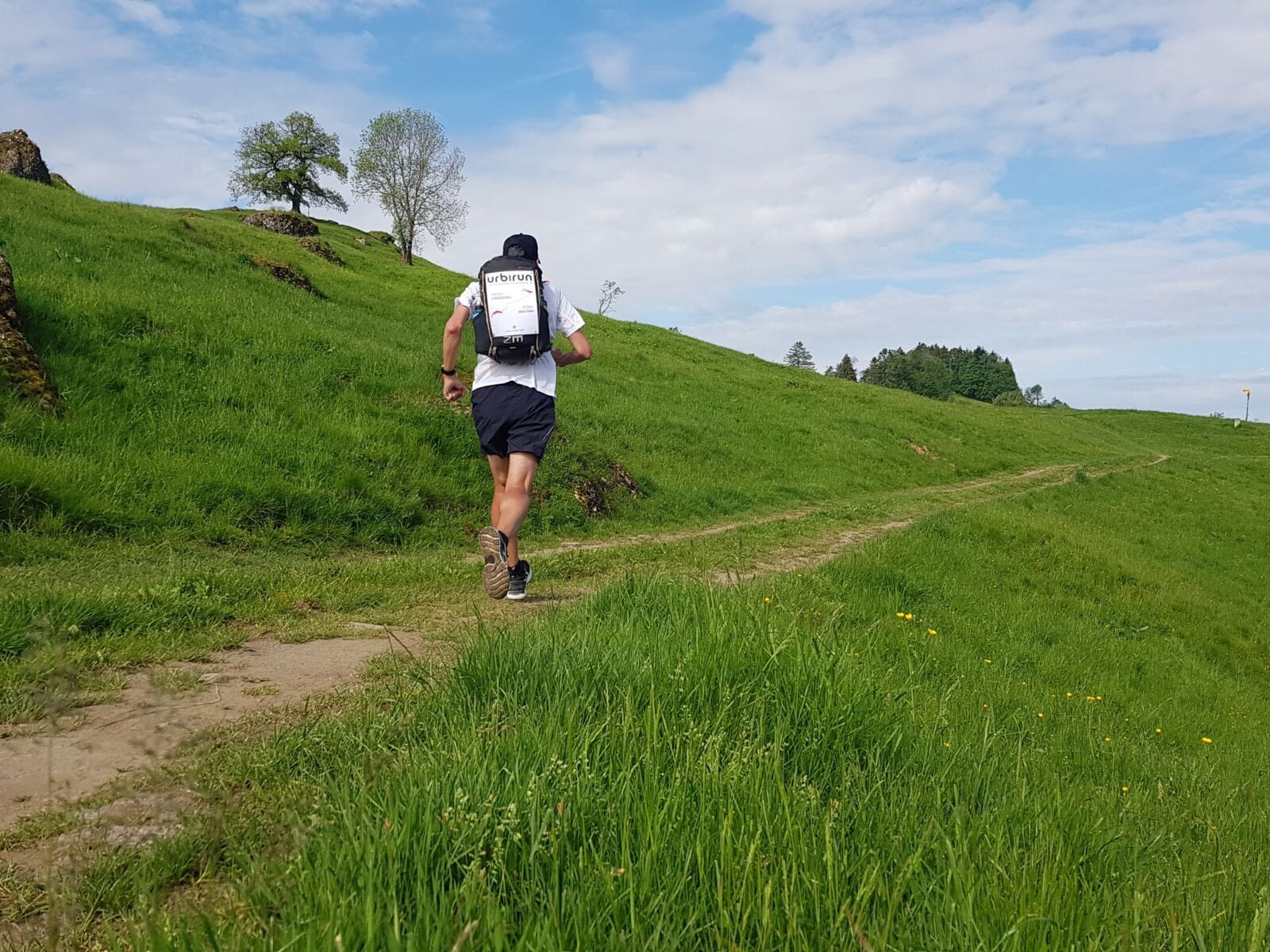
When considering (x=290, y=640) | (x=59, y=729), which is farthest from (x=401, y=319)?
(x=59, y=729)

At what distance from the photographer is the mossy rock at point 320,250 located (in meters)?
35.1

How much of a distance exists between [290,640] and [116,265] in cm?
1471

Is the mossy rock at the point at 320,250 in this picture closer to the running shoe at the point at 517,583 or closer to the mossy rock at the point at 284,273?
the mossy rock at the point at 284,273

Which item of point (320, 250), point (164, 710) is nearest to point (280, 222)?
point (320, 250)

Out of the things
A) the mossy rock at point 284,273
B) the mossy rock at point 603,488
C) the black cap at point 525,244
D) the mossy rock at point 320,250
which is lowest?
the mossy rock at point 603,488

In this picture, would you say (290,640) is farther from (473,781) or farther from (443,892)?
(443,892)

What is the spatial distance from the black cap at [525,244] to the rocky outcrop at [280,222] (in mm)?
42956

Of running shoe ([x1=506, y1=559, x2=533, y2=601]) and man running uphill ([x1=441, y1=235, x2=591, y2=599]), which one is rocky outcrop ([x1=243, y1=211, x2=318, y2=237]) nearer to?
man running uphill ([x1=441, y1=235, x2=591, y2=599])

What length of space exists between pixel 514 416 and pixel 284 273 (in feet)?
66.8

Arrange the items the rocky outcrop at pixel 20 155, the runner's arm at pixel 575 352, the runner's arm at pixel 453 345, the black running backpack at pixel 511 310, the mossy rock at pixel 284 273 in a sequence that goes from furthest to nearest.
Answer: the rocky outcrop at pixel 20 155 → the mossy rock at pixel 284 273 → the runner's arm at pixel 575 352 → the runner's arm at pixel 453 345 → the black running backpack at pixel 511 310

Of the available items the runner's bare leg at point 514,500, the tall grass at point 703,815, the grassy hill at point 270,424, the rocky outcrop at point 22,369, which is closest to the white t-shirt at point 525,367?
the runner's bare leg at point 514,500

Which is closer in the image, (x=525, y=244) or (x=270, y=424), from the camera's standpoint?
(x=525, y=244)

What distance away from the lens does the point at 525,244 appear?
613 cm

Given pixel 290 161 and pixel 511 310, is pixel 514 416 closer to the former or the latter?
pixel 511 310
